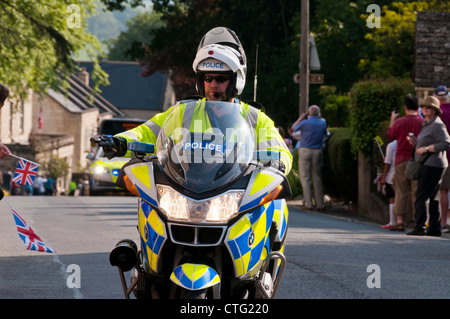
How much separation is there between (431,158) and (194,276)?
29.1 feet

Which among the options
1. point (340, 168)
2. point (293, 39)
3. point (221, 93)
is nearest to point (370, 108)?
point (340, 168)

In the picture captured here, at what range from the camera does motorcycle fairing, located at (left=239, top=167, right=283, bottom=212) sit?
5.16 m

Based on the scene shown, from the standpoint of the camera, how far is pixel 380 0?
34.6 meters

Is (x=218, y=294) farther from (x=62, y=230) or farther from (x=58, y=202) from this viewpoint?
(x=58, y=202)

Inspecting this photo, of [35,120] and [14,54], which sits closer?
[14,54]

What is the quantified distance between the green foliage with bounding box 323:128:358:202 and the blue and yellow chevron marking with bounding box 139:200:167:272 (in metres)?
13.1

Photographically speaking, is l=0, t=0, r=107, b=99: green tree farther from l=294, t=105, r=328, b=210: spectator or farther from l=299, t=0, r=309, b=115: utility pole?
l=294, t=105, r=328, b=210: spectator

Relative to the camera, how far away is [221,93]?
240 inches

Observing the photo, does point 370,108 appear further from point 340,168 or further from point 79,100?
point 79,100

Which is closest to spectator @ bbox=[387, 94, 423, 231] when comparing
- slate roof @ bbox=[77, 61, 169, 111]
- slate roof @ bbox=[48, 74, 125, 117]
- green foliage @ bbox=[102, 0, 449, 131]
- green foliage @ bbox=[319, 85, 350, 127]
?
green foliage @ bbox=[319, 85, 350, 127]

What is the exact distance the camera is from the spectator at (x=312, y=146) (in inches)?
739

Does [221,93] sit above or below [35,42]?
below

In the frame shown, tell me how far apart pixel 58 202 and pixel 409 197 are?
376 inches
